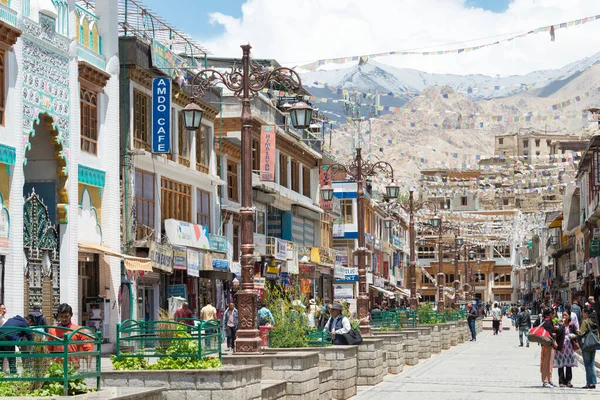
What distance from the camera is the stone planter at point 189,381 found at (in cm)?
1190

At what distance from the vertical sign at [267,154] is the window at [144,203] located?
34.1 feet

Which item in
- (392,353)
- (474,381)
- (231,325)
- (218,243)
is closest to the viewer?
(474,381)

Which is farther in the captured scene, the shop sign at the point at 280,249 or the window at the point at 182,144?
the shop sign at the point at 280,249

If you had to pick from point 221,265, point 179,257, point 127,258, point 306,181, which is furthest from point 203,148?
point 306,181

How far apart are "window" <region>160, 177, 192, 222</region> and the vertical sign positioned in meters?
6.83

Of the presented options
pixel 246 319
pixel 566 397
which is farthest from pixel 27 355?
pixel 566 397

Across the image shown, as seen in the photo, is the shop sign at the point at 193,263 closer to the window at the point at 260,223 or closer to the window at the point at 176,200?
the window at the point at 176,200

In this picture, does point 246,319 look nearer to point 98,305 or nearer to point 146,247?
point 98,305

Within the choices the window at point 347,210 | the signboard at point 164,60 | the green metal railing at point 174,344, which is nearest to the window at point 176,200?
the signboard at point 164,60

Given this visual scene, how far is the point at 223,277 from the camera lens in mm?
41781

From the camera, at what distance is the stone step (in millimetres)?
13587

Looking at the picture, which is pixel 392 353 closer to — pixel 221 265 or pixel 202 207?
pixel 221 265

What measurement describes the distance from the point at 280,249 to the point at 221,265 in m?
8.44

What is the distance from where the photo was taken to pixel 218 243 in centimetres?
4075
